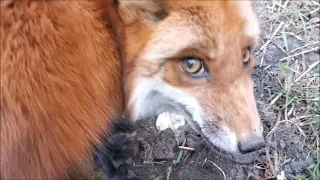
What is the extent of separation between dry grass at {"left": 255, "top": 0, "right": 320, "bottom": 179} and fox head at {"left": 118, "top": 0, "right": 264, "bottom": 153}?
2.38ft

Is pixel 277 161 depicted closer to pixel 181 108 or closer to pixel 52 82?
pixel 181 108

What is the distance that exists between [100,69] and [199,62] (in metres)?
0.38

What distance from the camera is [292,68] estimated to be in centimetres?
→ 329

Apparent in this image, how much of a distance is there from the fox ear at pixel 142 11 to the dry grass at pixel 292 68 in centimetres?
116

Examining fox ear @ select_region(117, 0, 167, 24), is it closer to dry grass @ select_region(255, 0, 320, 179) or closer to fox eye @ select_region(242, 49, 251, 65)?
fox eye @ select_region(242, 49, 251, 65)

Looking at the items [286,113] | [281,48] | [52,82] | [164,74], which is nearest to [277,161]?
[286,113]

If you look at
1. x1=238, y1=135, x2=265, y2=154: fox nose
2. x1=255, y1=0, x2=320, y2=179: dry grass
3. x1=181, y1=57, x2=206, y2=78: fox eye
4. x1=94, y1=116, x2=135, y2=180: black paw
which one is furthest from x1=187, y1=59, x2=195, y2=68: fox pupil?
x1=255, y1=0, x2=320, y2=179: dry grass

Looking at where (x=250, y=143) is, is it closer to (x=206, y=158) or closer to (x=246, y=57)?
(x=246, y=57)

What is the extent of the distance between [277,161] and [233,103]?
79 centimetres

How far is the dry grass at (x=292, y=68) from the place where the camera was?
303 cm

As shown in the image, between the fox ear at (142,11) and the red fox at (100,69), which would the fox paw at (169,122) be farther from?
the fox ear at (142,11)

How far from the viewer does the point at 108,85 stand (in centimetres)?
223

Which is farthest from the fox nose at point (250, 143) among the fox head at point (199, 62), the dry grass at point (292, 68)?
the dry grass at point (292, 68)

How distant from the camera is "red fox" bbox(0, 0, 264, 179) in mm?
2080
